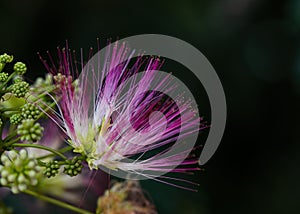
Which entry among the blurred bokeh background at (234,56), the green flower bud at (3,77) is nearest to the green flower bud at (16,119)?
the green flower bud at (3,77)

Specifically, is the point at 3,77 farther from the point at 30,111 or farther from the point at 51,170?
the point at 51,170

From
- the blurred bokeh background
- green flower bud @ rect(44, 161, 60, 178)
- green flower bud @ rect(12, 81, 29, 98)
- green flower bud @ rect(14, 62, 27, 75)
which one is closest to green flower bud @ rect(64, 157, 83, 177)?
green flower bud @ rect(44, 161, 60, 178)

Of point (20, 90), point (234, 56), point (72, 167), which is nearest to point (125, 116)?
point (72, 167)

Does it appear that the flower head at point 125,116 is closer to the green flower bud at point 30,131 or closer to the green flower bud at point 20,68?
the green flower bud at point 20,68

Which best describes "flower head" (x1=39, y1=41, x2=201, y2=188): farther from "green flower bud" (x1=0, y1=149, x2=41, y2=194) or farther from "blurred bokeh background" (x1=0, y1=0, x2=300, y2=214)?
"blurred bokeh background" (x1=0, y1=0, x2=300, y2=214)

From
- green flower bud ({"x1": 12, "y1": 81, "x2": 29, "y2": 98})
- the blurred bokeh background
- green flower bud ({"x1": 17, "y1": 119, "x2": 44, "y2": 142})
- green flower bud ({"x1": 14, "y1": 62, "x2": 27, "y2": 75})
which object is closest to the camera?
green flower bud ({"x1": 17, "y1": 119, "x2": 44, "y2": 142})
